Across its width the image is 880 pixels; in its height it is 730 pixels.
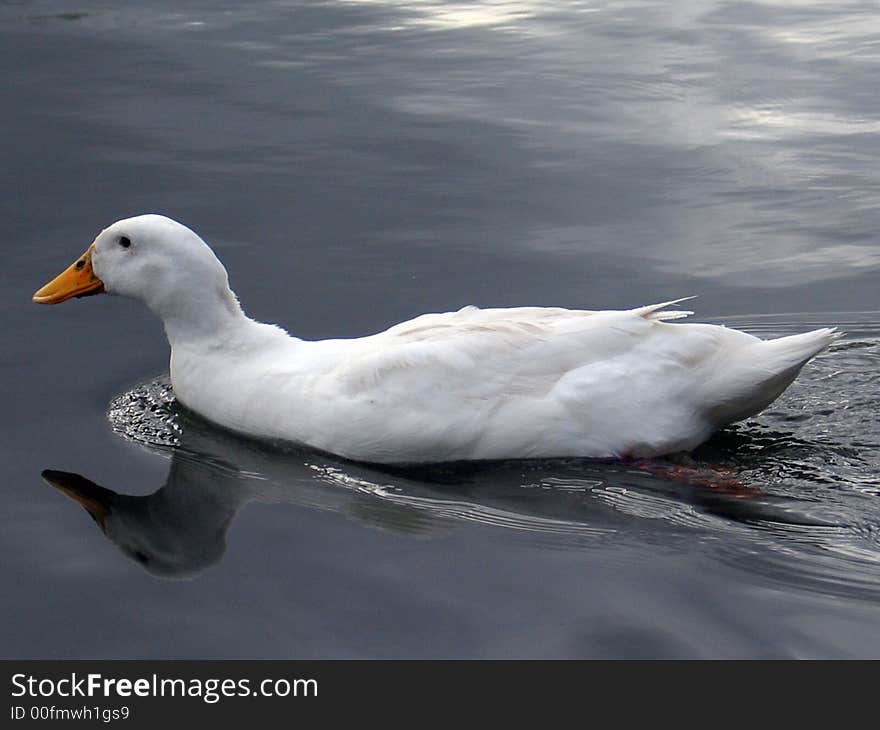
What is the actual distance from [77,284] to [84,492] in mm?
1704

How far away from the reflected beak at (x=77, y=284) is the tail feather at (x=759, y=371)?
353 cm

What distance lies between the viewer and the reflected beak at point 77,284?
8.43m

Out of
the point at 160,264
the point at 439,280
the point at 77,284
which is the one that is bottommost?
the point at 439,280

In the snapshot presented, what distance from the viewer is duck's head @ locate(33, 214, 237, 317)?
26.6 ft

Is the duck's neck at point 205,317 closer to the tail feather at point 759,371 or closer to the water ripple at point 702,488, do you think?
the water ripple at point 702,488

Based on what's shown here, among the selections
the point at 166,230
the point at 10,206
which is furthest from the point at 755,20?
the point at 166,230

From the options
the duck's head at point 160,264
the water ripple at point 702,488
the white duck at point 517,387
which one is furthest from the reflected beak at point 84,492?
the duck's head at point 160,264

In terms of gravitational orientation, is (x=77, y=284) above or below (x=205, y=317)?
above

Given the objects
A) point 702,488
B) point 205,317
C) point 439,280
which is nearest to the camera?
point 702,488

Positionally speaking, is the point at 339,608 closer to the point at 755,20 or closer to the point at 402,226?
the point at 402,226

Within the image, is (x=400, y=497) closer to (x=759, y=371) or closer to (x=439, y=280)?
(x=759, y=371)

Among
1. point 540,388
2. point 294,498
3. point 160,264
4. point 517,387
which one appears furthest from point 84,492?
point 540,388

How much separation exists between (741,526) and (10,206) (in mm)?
6556

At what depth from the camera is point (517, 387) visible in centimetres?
743
